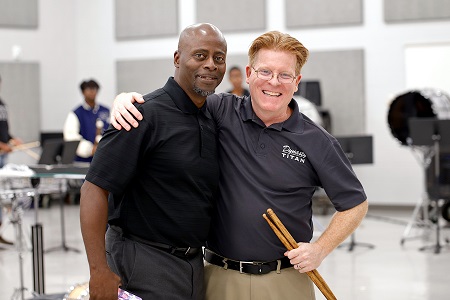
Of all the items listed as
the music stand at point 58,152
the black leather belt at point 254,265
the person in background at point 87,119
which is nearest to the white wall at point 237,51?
the person in background at point 87,119

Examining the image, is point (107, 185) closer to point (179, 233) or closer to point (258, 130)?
point (179, 233)

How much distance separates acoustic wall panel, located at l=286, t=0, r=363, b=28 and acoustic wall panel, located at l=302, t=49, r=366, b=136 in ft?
1.36

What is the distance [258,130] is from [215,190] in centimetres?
25

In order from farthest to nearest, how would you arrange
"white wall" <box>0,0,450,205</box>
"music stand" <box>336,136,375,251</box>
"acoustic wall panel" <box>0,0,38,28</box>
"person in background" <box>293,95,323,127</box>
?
"acoustic wall panel" <box>0,0,38,28</box>
"white wall" <box>0,0,450,205</box>
"person in background" <box>293,95,323,127</box>
"music stand" <box>336,136,375,251</box>

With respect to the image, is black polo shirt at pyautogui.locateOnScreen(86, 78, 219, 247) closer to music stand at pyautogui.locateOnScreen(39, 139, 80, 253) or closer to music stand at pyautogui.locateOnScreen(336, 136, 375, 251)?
music stand at pyautogui.locateOnScreen(39, 139, 80, 253)

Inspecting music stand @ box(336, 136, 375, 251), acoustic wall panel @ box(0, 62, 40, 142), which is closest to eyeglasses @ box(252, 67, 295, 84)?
music stand @ box(336, 136, 375, 251)

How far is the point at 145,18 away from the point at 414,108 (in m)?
4.76

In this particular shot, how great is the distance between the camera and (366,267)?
259 inches

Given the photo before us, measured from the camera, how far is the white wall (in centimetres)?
988

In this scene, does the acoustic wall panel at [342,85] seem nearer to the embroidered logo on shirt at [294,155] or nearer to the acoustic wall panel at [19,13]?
the acoustic wall panel at [19,13]

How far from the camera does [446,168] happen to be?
7691mm

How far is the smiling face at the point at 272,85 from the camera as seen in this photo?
95.0 inches

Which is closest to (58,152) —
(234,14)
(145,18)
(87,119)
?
(87,119)

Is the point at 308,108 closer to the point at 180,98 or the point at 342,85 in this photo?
the point at 342,85
